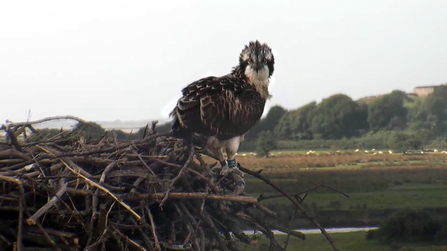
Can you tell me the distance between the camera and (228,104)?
3932 millimetres

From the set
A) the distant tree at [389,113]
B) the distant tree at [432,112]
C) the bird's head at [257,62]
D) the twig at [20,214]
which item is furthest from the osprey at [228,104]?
the distant tree at [432,112]

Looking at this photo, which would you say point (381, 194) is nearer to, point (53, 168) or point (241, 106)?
point (241, 106)

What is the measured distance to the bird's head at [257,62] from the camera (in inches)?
159

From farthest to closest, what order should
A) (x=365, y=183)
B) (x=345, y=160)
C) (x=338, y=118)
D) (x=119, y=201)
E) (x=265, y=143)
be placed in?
1. (x=338, y=118)
2. (x=365, y=183)
3. (x=345, y=160)
4. (x=265, y=143)
5. (x=119, y=201)

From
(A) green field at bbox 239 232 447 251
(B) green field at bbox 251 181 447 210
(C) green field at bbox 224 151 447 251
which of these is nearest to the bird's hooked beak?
(A) green field at bbox 239 232 447 251

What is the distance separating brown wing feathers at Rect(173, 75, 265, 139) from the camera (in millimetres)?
3770

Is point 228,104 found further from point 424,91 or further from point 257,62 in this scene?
point 424,91

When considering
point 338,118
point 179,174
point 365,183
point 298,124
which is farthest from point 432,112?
point 179,174

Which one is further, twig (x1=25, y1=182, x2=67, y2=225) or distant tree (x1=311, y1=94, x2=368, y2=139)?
distant tree (x1=311, y1=94, x2=368, y2=139)

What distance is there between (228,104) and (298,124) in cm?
493

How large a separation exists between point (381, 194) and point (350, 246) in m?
2.05

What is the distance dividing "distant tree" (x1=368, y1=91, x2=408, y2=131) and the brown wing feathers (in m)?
5.20

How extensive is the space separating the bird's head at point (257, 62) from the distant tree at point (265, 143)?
2282 mm

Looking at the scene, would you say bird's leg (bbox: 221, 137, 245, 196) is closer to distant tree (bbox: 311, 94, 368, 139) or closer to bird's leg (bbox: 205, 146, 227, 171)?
bird's leg (bbox: 205, 146, 227, 171)
